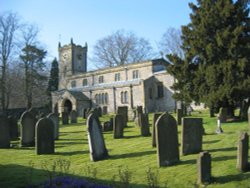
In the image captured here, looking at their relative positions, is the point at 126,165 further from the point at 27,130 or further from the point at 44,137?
the point at 27,130

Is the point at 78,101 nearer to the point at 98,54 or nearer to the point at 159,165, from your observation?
the point at 98,54

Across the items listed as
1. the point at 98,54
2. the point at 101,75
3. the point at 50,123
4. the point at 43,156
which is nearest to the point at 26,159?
the point at 43,156

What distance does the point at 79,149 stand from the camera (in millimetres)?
15938

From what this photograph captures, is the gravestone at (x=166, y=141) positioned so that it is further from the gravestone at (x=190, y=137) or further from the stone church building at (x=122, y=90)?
the stone church building at (x=122, y=90)

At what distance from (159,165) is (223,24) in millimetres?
17066

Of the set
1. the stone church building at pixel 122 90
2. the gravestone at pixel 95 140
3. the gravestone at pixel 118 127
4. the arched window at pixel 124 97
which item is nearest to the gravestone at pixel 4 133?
the gravestone at pixel 118 127

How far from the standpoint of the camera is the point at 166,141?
37.2 feet

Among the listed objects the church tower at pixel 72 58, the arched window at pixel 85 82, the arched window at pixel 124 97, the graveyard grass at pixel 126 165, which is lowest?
the graveyard grass at pixel 126 165

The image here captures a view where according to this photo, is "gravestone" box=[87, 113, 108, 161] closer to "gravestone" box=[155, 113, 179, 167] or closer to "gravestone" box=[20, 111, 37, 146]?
"gravestone" box=[155, 113, 179, 167]

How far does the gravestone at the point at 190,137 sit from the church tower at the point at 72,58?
7287 cm

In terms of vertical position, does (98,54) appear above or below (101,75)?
above

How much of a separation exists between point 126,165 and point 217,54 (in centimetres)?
1555

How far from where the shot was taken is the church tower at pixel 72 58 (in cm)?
8644

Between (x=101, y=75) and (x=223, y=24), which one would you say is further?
(x=101, y=75)
